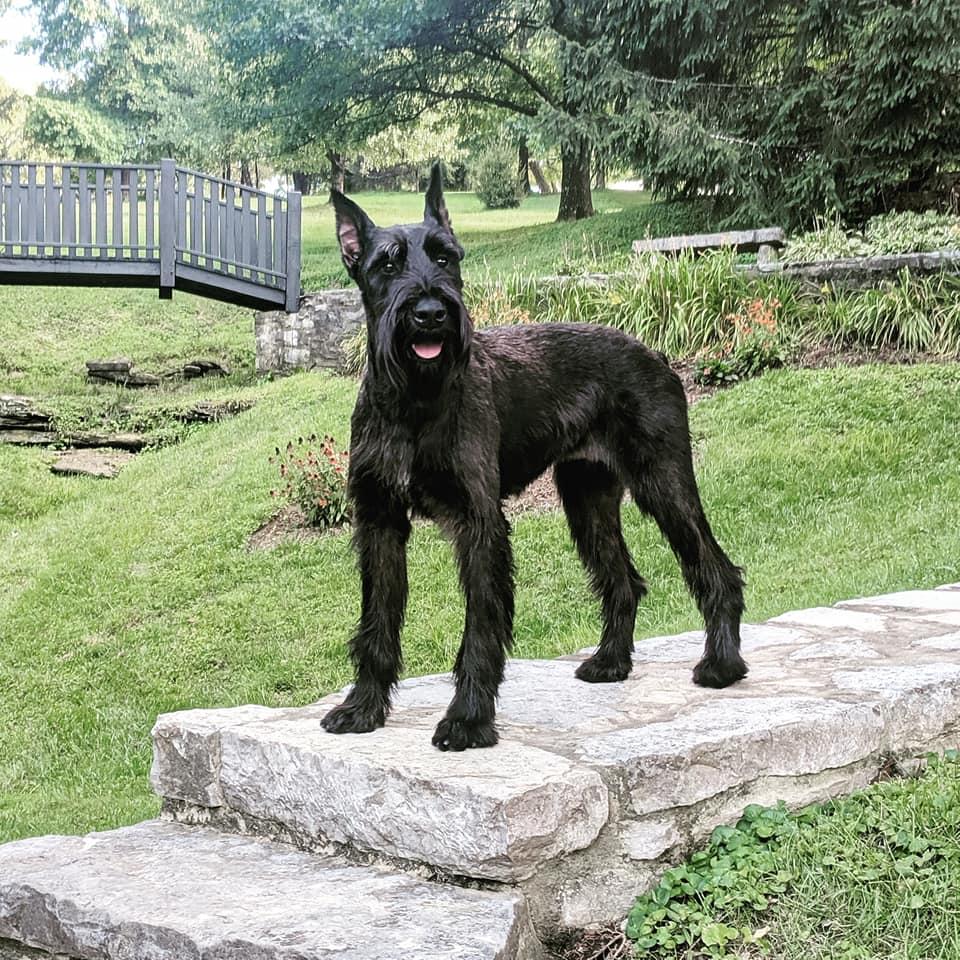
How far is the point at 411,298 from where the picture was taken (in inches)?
120

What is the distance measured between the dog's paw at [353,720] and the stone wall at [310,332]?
11689 mm

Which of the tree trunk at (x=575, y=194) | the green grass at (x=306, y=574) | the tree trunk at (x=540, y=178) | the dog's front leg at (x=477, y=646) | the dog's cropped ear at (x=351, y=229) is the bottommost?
the green grass at (x=306, y=574)

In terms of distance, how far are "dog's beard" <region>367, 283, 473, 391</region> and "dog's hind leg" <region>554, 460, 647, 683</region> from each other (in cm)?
122

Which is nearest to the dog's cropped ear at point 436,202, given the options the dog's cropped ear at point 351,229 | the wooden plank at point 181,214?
the dog's cropped ear at point 351,229

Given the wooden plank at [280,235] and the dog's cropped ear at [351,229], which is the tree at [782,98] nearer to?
the wooden plank at [280,235]

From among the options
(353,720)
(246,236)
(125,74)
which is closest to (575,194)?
(246,236)

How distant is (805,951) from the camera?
2.94m

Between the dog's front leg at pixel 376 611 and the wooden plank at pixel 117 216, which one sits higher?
the wooden plank at pixel 117 216

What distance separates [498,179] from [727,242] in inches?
1013

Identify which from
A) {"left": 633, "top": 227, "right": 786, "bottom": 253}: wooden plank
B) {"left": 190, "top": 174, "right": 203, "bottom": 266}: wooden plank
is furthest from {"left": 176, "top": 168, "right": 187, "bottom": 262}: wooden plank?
{"left": 633, "top": 227, "right": 786, "bottom": 253}: wooden plank

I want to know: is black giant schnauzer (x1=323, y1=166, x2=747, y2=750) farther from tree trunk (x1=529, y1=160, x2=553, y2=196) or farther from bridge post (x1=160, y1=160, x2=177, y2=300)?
tree trunk (x1=529, y1=160, x2=553, y2=196)

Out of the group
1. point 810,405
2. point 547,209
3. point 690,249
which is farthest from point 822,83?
point 547,209

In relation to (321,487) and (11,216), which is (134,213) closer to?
(11,216)

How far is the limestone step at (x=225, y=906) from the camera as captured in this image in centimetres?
282
